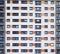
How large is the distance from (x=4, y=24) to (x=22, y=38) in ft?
20.9

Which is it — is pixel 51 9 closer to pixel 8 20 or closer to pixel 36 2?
pixel 36 2

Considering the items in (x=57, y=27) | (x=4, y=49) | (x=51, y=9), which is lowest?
(x=4, y=49)

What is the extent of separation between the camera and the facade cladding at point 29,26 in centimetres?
5772

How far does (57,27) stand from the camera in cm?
5812

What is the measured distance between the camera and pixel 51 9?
190ft

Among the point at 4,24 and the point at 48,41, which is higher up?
the point at 4,24

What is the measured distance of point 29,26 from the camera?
189ft

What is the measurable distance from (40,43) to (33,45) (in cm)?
205

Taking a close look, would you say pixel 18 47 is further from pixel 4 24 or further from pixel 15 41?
pixel 4 24

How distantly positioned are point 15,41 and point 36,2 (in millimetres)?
12416

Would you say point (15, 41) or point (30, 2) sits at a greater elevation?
point (30, 2)

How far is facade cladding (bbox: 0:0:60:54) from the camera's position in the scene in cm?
5772

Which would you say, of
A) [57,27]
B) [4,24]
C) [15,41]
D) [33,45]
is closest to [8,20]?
[4,24]

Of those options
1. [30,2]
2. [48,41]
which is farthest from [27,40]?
[30,2]
